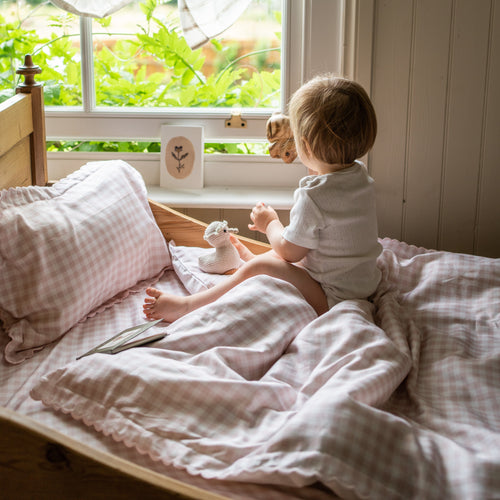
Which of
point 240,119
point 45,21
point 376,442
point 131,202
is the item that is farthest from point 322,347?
point 45,21

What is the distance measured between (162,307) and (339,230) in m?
0.43

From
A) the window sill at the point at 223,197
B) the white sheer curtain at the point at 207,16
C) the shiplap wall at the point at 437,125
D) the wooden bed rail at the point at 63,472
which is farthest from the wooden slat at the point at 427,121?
the wooden bed rail at the point at 63,472

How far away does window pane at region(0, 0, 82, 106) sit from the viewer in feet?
6.75

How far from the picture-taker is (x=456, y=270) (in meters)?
1.55

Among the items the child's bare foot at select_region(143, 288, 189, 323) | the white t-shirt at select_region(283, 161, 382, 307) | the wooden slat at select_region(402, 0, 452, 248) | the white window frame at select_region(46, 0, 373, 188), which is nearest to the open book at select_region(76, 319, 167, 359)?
the child's bare foot at select_region(143, 288, 189, 323)

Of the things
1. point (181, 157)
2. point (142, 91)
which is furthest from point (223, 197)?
point (142, 91)

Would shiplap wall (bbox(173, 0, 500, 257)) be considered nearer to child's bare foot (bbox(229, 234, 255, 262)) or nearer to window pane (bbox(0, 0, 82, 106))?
child's bare foot (bbox(229, 234, 255, 262))

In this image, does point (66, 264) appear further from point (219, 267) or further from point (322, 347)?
point (322, 347)

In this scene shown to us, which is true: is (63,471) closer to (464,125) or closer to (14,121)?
(14,121)

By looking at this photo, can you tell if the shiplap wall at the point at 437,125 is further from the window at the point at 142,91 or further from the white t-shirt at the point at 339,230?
the white t-shirt at the point at 339,230

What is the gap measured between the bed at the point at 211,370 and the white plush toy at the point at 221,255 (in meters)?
0.03

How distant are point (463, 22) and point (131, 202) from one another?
109cm

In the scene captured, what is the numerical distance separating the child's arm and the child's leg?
2 cm

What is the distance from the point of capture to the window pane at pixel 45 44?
2057 millimetres
